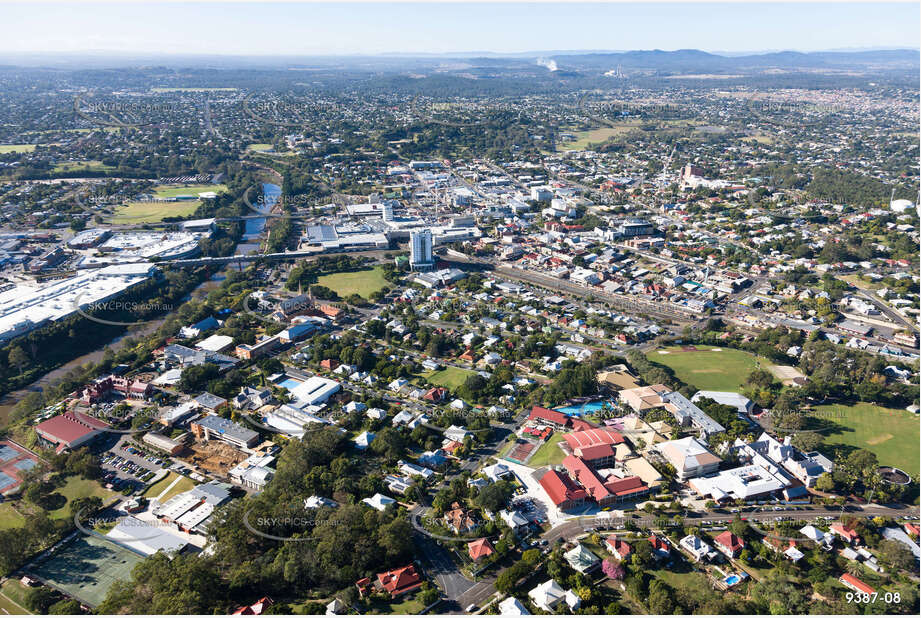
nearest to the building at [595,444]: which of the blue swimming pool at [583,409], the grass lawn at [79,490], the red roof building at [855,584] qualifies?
the blue swimming pool at [583,409]

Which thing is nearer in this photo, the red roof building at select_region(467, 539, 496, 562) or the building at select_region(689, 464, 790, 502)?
the red roof building at select_region(467, 539, 496, 562)

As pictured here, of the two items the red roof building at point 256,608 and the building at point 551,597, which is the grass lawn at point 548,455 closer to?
the building at point 551,597

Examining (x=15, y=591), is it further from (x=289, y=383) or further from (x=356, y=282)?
(x=356, y=282)

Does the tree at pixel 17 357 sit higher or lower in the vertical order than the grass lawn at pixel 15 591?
higher

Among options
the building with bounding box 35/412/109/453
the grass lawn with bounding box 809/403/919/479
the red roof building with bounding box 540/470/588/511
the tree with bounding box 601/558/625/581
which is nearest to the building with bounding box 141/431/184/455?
the building with bounding box 35/412/109/453

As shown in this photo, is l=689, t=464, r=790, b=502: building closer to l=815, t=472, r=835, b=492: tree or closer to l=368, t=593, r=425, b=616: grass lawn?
l=815, t=472, r=835, b=492: tree

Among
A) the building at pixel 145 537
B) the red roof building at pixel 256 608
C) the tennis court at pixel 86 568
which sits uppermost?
the red roof building at pixel 256 608
